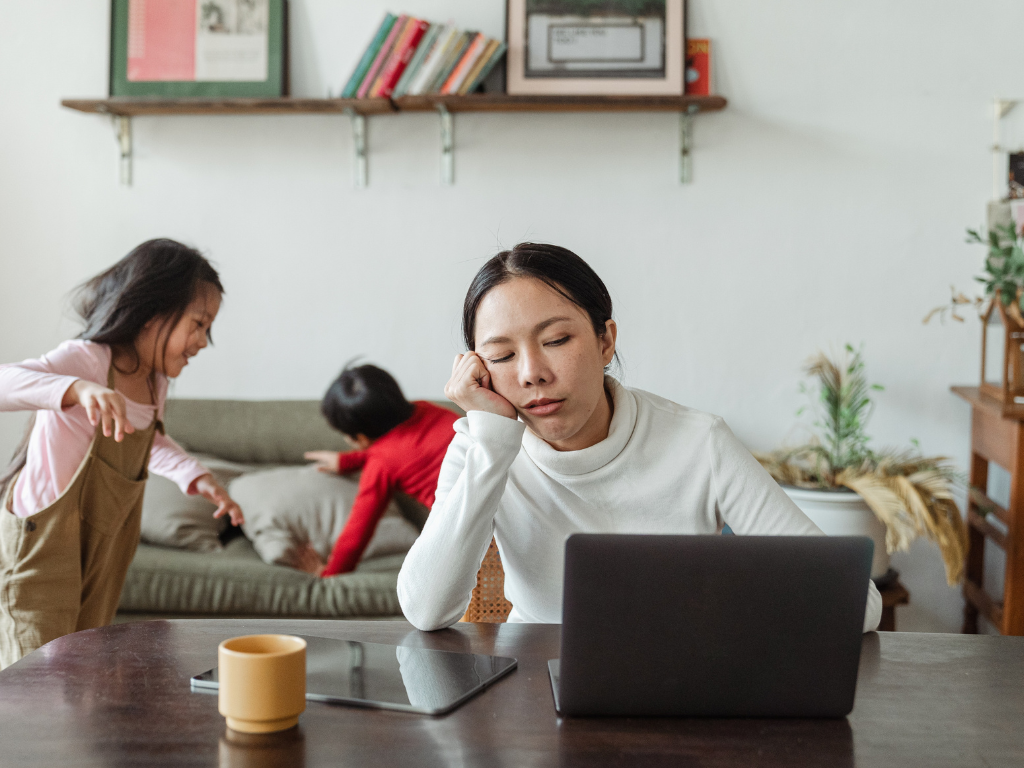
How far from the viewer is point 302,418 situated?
280 centimetres

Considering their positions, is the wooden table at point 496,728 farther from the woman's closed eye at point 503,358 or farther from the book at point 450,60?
the book at point 450,60

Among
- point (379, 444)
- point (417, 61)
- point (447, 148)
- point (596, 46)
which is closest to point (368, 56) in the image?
point (417, 61)

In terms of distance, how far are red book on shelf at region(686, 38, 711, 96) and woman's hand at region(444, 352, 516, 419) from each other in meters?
1.96

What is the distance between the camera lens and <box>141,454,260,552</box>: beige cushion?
94.1 inches

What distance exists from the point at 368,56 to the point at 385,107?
6.6 inches

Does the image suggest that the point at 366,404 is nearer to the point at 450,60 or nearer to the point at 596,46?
the point at 450,60

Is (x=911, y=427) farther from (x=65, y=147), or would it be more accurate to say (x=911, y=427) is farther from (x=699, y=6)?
(x=65, y=147)

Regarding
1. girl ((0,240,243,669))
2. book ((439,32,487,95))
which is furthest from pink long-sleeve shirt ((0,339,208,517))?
book ((439,32,487,95))

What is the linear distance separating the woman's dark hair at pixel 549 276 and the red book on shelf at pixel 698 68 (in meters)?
1.82

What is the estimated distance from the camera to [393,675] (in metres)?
0.89

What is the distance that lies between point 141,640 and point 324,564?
1382 millimetres

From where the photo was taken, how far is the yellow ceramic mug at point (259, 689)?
750 millimetres

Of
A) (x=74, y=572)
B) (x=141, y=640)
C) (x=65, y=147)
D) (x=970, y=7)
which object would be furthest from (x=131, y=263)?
(x=970, y=7)

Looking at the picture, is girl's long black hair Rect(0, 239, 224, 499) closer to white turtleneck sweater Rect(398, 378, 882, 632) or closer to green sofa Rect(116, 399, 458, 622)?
green sofa Rect(116, 399, 458, 622)
